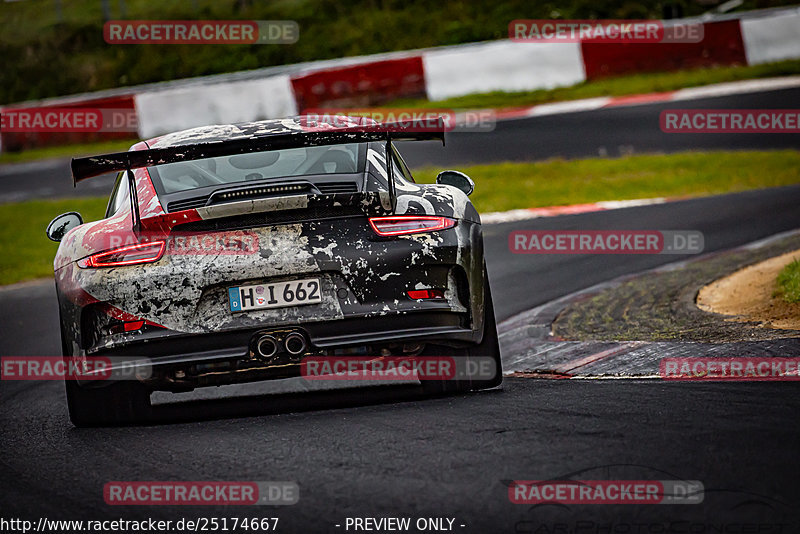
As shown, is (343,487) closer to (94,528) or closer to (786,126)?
(94,528)

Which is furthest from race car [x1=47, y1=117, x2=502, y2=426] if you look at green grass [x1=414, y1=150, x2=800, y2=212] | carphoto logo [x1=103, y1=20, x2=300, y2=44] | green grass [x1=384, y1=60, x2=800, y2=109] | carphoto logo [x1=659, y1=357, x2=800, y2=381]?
carphoto logo [x1=103, y1=20, x2=300, y2=44]

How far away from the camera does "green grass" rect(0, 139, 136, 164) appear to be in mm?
20281

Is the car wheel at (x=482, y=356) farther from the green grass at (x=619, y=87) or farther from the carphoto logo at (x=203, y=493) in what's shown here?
the green grass at (x=619, y=87)

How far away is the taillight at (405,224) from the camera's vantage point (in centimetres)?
497

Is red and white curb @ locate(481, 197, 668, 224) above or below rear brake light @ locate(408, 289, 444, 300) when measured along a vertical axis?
below

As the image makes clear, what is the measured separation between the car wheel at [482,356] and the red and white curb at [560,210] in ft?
21.9

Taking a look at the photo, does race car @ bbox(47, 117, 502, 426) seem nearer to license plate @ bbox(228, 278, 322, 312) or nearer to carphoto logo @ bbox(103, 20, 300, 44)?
license plate @ bbox(228, 278, 322, 312)

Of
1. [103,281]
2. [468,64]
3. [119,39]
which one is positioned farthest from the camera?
[119,39]

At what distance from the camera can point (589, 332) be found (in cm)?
682

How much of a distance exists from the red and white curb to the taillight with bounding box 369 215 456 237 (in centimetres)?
699

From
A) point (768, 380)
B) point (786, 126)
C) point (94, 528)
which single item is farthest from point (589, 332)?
point (786, 126)

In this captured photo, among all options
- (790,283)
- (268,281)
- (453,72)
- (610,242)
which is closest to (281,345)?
(268,281)

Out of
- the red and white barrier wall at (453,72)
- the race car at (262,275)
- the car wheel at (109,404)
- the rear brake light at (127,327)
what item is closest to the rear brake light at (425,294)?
the race car at (262,275)

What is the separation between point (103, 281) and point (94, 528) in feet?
4.63
